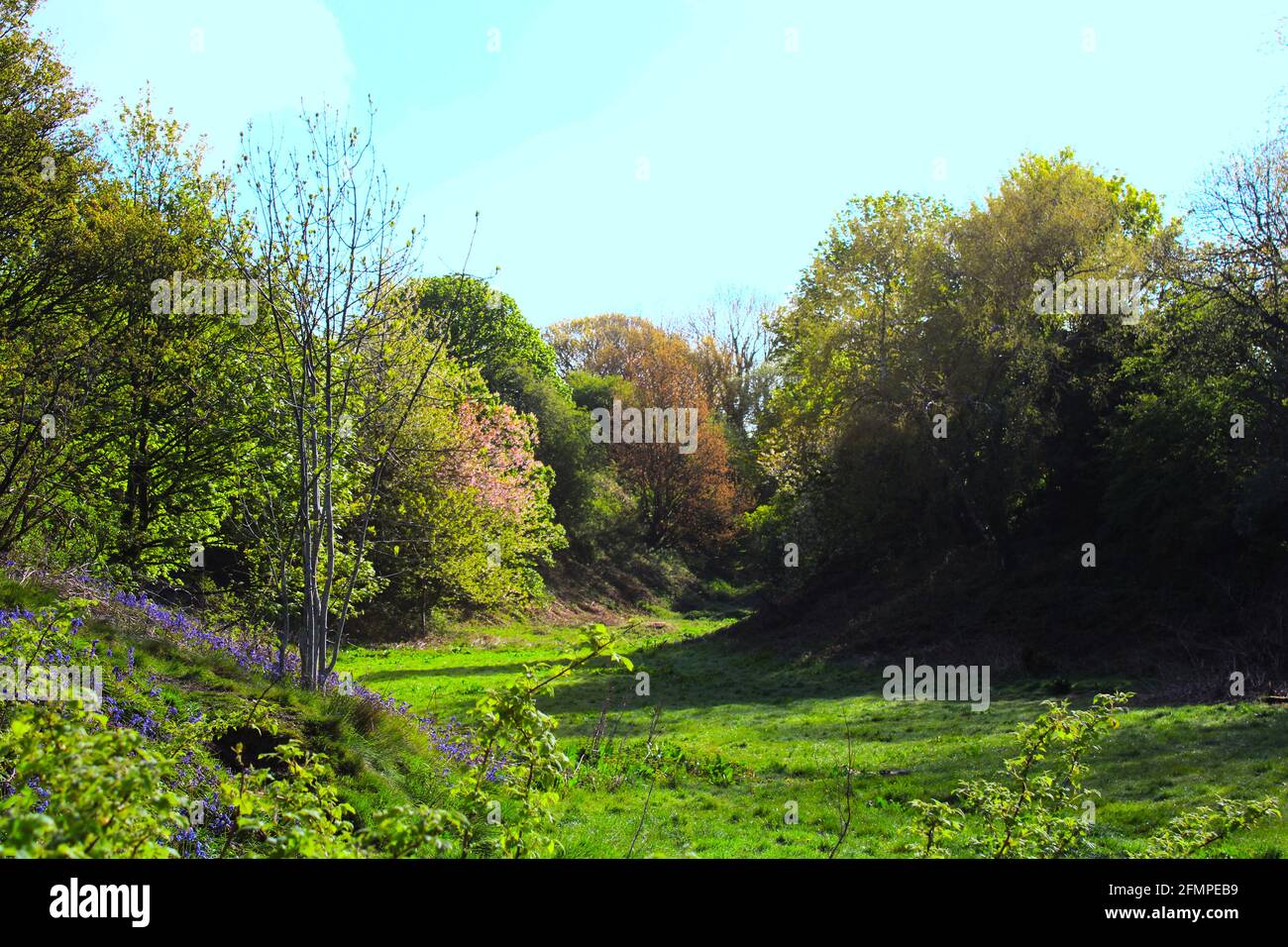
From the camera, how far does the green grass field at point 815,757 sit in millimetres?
9414

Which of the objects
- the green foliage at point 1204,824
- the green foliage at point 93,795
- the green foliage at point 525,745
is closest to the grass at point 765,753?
the green foliage at point 525,745

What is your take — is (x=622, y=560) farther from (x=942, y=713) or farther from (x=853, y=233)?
(x=942, y=713)

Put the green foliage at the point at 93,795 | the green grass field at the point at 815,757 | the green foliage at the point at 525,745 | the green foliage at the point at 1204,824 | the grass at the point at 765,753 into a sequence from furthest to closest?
the green grass field at the point at 815,757 < the grass at the point at 765,753 < the green foliage at the point at 1204,824 < the green foliage at the point at 525,745 < the green foliage at the point at 93,795

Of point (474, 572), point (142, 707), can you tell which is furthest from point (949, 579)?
point (142, 707)

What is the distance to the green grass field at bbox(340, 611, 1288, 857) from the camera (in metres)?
9.41

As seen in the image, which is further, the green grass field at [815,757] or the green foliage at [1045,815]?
the green grass field at [815,757]

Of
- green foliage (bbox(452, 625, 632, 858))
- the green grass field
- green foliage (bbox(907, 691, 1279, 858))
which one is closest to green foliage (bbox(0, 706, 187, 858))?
green foliage (bbox(452, 625, 632, 858))

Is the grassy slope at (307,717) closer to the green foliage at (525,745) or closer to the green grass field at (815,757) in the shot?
the green grass field at (815,757)

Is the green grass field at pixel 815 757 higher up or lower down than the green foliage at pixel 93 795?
lower down

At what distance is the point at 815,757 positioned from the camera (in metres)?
14.3

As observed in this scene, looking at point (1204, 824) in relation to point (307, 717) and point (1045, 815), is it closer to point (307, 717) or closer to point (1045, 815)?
point (1045, 815)

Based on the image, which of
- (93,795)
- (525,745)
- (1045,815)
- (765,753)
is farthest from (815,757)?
(93,795)

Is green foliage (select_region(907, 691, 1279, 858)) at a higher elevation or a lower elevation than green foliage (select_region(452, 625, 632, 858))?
lower

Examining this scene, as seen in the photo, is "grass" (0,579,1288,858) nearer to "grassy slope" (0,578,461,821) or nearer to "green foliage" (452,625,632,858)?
"grassy slope" (0,578,461,821)
